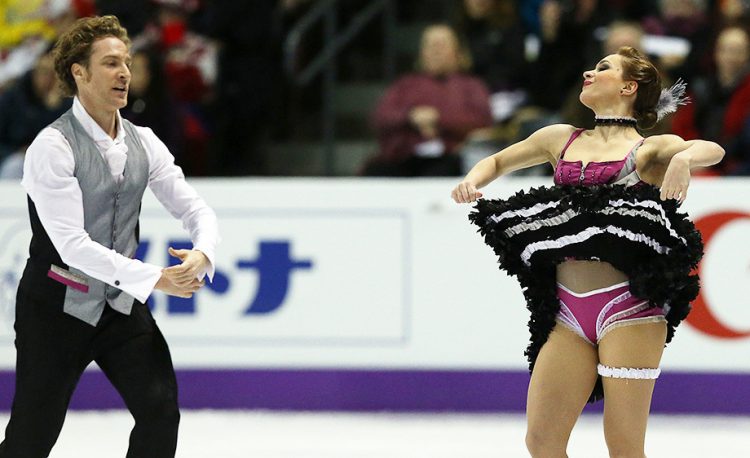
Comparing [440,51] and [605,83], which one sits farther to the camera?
[440,51]

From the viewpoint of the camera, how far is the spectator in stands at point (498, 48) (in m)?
7.87

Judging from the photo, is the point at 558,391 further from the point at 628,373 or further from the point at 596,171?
the point at 596,171

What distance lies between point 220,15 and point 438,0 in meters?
1.73

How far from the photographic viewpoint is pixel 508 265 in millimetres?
3787

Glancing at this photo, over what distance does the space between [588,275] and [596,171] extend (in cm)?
30

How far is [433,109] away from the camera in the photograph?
735cm

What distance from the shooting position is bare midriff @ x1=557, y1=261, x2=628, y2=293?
11.9ft

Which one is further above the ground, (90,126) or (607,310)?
(90,126)

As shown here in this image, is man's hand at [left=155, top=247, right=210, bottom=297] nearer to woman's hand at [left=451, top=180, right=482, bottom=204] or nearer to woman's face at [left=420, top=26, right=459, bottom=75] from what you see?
woman's hand at [left=451, top=180, right=482, bottom=204]

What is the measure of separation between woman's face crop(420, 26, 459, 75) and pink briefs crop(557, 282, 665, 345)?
12.8ft

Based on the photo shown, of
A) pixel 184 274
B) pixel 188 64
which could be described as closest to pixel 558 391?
pixel 184 274

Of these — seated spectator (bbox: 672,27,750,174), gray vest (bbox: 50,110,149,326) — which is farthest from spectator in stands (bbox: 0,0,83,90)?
gray vest (bbox: 50,110,149,326)

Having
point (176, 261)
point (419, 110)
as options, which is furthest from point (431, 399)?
point (419, 110)

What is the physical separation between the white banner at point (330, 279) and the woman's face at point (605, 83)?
245 cm
